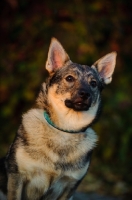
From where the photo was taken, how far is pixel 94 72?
5.95 m

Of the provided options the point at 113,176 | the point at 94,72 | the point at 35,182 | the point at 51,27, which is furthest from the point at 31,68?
the point at 35,182

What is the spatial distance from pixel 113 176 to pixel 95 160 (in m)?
0.63

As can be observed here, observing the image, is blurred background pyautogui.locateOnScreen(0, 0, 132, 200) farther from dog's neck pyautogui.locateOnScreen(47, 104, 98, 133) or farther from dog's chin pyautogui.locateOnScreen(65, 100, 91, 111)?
dog's chin pyautogui.locateOnScreen(65, 100, 91, 111)

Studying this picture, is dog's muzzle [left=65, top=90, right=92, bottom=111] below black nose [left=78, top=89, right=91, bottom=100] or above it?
below

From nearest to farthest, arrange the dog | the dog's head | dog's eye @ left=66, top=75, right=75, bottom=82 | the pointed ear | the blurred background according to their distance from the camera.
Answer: the dog, the dog's head, dog's eye @ left=66, top=75, right=75, bottom=82, the pointed ear, the blurred background

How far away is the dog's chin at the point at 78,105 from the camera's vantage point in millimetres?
5508

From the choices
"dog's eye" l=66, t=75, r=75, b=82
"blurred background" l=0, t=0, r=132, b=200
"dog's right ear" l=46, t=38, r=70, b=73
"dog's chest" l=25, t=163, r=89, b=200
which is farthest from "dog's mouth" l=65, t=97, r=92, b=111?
"blurred background" l=0, t=0, r=132, b=200

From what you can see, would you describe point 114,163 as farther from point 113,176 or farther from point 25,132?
point 25,132

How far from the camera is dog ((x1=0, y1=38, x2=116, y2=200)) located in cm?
541

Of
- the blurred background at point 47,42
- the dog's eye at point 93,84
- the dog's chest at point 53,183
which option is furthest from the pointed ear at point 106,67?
the blurred background at point 47,42

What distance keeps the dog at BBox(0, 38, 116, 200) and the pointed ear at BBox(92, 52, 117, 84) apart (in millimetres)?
209

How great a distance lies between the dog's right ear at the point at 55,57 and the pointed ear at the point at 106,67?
363 millimetres

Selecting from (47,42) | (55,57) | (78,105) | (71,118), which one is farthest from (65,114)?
(47,42)

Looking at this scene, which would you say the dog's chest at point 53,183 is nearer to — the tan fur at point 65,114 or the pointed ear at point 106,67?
the tan fur at point 65,114
